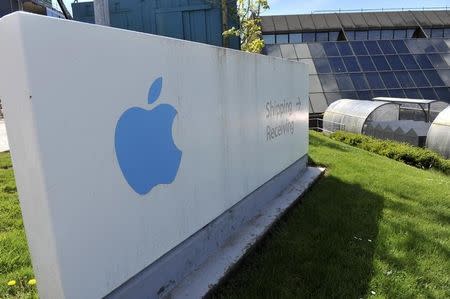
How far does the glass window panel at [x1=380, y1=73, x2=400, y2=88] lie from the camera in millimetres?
21625

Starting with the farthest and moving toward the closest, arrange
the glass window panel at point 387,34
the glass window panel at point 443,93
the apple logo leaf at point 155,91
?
the glass window panel at point 387,34 < the glass window panel at point 443,93 < the apple logo leaf at point 155,91

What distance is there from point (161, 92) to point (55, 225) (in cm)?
122

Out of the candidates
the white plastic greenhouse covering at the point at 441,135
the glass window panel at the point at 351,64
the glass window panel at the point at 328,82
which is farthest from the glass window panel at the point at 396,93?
the white plastic greenhouse covering at the point at 441,135

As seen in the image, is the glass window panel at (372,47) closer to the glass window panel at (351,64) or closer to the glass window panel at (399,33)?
the glass window panel at (351,64)

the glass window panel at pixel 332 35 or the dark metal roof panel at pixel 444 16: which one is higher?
the dark metal roof panel at pixel 444 16

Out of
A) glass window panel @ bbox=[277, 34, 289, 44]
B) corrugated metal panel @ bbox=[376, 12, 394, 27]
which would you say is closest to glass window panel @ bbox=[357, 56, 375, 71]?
glass window panel @ bbox=[277, 34, 289, 44]

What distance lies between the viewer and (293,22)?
32.6 m

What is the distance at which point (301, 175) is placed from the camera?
22.9 feet

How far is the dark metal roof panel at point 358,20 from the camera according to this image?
33.0m

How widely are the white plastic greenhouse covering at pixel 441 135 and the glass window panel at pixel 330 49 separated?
978 centimetres

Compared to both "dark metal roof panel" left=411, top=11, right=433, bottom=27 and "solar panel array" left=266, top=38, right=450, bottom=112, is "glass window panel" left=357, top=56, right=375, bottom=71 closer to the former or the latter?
"solar panel array" left=266, top=38, right=450, bottom=112

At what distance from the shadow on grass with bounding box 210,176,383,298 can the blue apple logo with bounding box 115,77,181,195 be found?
1.14 meters

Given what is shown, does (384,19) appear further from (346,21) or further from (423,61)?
(423,61)

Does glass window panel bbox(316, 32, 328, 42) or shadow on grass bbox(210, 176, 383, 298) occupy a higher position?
glass window panel bbox(316, 32, 328, 42)
